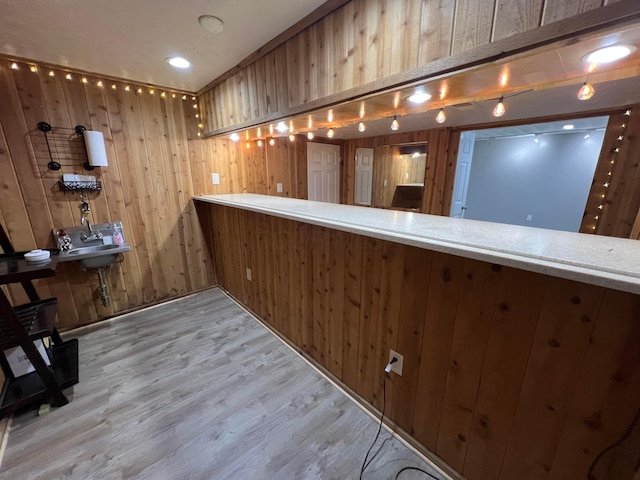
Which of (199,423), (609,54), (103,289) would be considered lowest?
(199,423)

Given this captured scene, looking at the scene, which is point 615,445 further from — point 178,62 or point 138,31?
point 178,62

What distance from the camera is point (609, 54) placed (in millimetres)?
854

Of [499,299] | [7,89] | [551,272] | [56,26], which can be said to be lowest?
[499,299]

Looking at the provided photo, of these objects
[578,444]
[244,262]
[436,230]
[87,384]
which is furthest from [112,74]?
[578,444]

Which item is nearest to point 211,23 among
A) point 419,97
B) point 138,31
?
point 138,31

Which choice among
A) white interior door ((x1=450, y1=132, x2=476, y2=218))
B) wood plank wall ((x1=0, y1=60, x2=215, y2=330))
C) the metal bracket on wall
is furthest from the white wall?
the metal bracket on wall

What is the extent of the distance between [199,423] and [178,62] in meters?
2.50

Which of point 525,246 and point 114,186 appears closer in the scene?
point 525,246

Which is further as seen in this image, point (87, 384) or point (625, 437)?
point (87, 384)

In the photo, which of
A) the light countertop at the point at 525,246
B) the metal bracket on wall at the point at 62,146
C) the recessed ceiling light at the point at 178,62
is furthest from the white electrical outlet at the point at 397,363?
the metal bracket on wall at the point at 62,146

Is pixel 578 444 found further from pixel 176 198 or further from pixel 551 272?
pixel 176 198

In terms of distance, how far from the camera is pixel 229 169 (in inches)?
125

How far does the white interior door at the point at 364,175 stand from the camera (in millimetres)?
5086

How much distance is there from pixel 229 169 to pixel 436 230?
2.74 m
